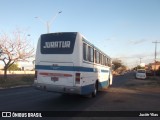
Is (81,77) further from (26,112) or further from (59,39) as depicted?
(26,112)

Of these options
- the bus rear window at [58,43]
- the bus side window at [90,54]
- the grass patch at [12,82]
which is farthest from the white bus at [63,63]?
the grass patch at [12,82]

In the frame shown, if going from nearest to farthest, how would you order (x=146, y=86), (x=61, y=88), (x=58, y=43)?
(x=61, y=88)
(x=58, y=43)
(x=146, y=86)

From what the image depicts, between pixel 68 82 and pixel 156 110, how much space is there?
4291mm

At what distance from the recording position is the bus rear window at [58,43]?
14.6m

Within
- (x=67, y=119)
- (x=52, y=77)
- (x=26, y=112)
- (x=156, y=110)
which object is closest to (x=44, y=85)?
(x=52, y=77)

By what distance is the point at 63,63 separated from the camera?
47.4 feet

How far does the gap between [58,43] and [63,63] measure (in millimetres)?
1140

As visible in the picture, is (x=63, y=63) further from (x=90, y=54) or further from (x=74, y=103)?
(x=90, y=54)

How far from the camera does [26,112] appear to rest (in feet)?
38.2

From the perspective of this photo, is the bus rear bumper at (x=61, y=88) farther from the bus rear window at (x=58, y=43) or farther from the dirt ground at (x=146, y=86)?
the dirt ground at (x=146, y=86)

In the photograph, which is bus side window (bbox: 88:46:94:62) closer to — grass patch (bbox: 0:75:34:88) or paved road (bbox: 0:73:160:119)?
paved road (bbox: 0:73:160:119)

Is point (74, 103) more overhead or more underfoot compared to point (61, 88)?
more underfoot

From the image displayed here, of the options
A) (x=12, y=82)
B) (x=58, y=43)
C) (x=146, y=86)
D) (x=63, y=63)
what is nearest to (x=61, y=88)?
(x=63, y=63)

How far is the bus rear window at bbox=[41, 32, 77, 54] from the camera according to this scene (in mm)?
14555
